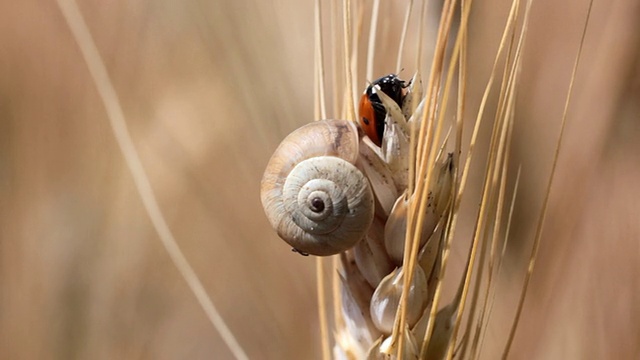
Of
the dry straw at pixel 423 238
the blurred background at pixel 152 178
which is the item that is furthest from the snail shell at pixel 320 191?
the blurred background at pixel 152 178

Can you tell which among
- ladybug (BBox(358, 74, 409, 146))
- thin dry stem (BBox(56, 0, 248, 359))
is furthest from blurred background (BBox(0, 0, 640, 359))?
ladybug (BBox(358, 74, 409, 146))

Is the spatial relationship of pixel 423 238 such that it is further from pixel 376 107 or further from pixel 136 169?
pixel 136 169

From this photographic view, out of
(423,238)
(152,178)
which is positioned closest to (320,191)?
(423,238)

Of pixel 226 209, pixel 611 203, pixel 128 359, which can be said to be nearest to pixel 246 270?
pixel 226 209

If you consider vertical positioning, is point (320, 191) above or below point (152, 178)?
below

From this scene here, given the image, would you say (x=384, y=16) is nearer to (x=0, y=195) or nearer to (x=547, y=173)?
(x=547, y=173)

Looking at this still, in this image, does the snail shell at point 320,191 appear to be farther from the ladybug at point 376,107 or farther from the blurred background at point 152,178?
the blurred background at point 152,178
